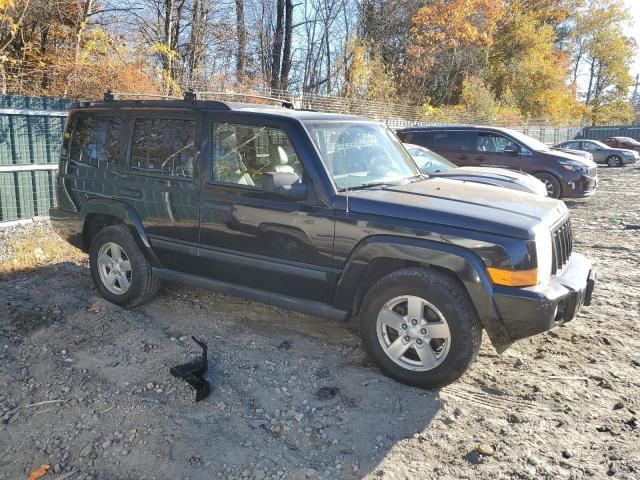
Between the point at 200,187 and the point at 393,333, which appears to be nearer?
the point at 393,333

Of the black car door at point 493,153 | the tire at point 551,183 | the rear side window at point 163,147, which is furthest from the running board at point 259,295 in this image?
the tire at point 551,183

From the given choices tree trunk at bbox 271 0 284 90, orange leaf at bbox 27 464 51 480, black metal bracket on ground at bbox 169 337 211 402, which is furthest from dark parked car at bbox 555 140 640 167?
orange leaf at bbox 27 464 51 480

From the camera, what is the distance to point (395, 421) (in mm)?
3273

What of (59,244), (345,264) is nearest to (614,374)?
(345,264)

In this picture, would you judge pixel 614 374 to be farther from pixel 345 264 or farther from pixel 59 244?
pixel 59 244

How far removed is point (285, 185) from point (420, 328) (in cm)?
140

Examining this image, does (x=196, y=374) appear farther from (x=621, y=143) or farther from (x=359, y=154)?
(x=621, y=143)

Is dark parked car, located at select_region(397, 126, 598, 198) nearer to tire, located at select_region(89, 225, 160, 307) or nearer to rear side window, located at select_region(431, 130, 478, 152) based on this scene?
rear side window, located at select_region(431, 130, 478, 152)

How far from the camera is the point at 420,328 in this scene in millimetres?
3545

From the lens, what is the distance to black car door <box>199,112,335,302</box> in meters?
3.89

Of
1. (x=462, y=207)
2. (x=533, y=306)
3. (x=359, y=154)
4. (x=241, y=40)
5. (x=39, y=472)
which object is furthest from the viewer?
(x=241, y=40)

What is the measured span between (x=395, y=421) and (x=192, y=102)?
3.08 metres

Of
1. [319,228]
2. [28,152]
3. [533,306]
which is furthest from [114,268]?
[28,152]

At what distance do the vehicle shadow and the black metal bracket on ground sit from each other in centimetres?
6
